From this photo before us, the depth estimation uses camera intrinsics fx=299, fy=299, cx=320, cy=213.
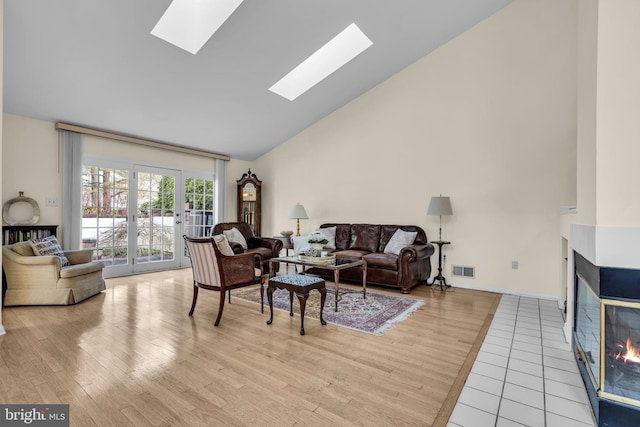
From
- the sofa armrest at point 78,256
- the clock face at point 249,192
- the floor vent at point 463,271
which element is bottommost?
the floor vent at point 463,271

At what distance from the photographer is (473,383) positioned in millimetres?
1952

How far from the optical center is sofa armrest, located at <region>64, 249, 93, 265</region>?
4.10 metres

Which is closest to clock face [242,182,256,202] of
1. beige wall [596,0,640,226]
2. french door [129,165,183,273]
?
french door [129,165,183,273]

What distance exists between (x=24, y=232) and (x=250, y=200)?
12.1 feet

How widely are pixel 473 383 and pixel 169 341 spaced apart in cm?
237

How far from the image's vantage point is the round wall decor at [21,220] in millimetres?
3938

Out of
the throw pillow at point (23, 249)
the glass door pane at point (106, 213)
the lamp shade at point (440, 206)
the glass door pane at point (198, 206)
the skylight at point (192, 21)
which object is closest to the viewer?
the skylight at point (192, 21)

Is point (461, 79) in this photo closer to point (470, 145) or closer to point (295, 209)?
point (470, 145)

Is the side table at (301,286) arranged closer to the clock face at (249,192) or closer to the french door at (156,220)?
the french door at (156,220)

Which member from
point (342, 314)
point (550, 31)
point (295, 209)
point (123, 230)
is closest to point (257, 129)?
point (295, 209)

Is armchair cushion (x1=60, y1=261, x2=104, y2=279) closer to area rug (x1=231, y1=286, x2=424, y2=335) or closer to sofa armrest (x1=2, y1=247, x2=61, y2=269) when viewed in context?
sofa armrest (x1=2, y1=247, x2=61, y2=269)

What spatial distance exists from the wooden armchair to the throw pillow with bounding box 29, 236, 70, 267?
1984 millimetres

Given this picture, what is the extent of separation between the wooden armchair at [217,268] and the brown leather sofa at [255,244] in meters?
1.65

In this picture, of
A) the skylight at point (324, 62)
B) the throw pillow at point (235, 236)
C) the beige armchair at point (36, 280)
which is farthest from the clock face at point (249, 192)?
the beige armchair at point (36, 280)
